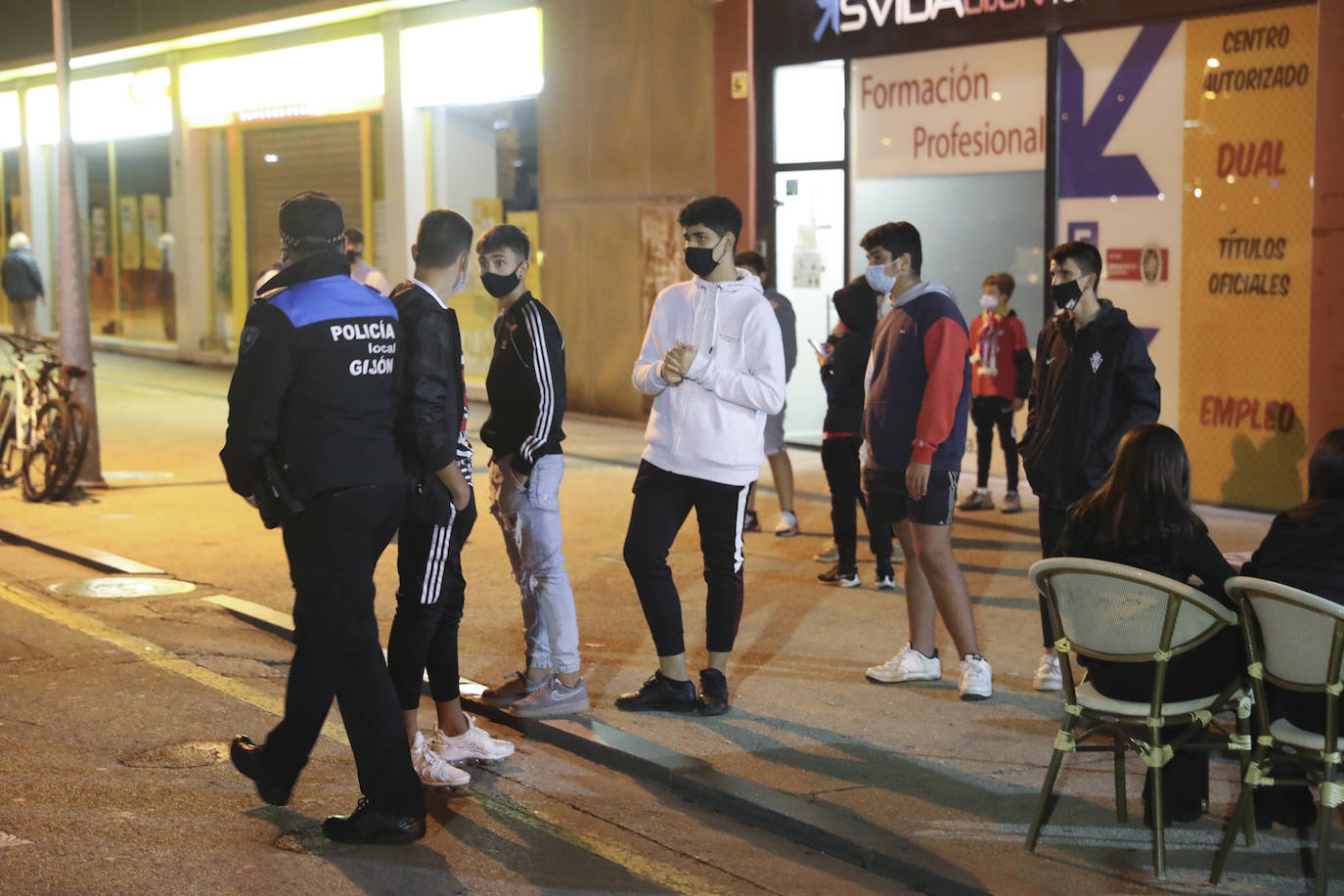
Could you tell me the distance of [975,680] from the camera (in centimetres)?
668

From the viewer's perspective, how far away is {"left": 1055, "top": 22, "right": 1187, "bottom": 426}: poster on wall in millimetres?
11406

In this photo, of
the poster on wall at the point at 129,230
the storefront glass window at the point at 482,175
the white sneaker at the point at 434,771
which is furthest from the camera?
the poster on wall at the point at 129,230

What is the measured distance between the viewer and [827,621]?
8211 millimetres

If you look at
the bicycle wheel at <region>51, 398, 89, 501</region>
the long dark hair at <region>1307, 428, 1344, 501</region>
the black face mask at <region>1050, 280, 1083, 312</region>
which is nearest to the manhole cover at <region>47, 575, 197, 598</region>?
the bicycle wheel at <region>51, 398, 89, 501</region>

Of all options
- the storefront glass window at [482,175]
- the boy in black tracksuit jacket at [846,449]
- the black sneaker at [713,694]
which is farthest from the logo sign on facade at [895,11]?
the black sneaker at [713,694]

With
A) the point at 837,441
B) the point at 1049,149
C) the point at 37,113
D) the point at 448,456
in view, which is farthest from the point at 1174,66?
the point at 37,113

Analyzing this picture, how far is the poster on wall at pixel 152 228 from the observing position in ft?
87.7

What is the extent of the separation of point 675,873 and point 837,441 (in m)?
4.43

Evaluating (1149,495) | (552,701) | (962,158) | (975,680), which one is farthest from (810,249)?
(1149,495)

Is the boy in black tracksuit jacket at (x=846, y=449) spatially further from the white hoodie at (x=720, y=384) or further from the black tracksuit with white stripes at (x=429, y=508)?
the black tracksuit with white stripes at (x=429, y=508)

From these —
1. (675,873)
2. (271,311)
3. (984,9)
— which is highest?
(984,9)

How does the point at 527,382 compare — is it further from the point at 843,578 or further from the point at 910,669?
the point at 843,578

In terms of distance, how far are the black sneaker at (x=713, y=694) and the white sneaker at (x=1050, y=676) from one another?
141 cm

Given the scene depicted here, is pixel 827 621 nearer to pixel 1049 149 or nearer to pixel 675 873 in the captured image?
pixel 675 873
